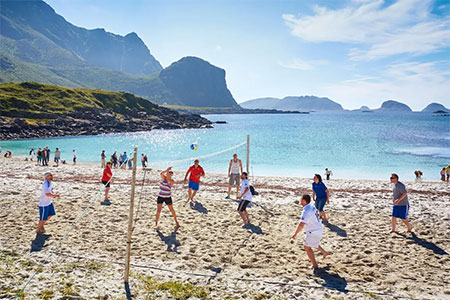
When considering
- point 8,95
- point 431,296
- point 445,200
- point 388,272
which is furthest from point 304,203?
point 8,95

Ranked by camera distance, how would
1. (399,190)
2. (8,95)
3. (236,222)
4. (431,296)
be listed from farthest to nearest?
1. (8,95)
2. (236,222)
3. (399,190)
4. (431,296)

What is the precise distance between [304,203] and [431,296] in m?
2.46

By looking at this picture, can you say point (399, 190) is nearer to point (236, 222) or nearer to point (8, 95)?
point (236, 222)

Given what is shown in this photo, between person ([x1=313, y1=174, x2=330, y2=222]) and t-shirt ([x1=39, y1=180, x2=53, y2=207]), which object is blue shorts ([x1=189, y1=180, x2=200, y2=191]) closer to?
person ([x1=313, y1=174, x2=330, y2=222])

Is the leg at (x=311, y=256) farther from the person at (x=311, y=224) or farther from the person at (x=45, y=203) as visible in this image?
the person at (x=45, y=203)

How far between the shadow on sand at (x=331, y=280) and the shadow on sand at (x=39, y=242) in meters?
5.79

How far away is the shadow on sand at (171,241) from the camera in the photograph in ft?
21.6

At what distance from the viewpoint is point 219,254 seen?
6367mm

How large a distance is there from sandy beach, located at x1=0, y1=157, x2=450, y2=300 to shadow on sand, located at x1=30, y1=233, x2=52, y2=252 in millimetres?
38

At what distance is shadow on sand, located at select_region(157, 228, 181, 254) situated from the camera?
6590mm

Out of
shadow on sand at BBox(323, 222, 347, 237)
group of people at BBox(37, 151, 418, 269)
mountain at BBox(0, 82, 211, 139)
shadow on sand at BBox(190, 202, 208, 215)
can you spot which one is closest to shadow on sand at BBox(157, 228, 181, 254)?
group of people at BBox(37, 151, 418, 269)

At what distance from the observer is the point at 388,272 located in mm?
5605

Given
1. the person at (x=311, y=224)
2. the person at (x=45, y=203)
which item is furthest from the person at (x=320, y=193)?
the person at (x=45, y=203)

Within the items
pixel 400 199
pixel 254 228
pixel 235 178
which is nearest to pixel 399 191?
pixel 400 199
